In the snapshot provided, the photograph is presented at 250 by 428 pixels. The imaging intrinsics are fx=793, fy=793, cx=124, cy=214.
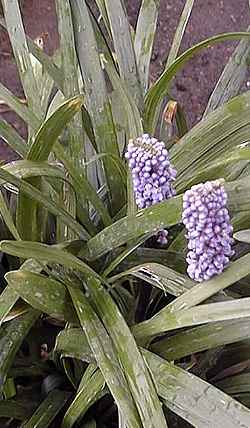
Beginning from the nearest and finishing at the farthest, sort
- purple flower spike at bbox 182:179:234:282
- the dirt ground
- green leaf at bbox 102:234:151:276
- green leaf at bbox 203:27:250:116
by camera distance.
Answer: purple flower spike at bbox 182:179:234:282, green leaf at bbox 102:234:151:276, green leaf at bbox 203:27:250:116, the dirt ground

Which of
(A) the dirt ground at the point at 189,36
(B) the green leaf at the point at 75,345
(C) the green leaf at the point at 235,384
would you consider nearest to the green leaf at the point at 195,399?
(B) the green leaf at the point at 75,345

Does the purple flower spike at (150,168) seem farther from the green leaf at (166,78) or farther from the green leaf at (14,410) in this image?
the green leaf at (14,410)

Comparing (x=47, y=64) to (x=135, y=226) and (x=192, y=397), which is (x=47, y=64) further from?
(x=192, y=397)

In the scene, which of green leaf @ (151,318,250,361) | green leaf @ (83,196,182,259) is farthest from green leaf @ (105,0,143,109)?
green leaf @ (151,318,250,361)

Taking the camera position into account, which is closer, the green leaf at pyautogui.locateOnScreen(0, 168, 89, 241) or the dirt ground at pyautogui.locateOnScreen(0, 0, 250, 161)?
the green leaf at pyautogui.locateOnScreen(0, 168, 89, 241)

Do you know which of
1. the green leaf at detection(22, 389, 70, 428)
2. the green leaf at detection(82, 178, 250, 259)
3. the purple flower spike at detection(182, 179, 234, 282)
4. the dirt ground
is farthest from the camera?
the dirt ground

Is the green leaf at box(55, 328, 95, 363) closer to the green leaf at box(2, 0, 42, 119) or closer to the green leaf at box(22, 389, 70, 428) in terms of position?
the green leaf at box(22, 389, 70, 428)

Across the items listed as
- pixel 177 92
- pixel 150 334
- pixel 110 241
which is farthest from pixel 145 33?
pixel 177 92
